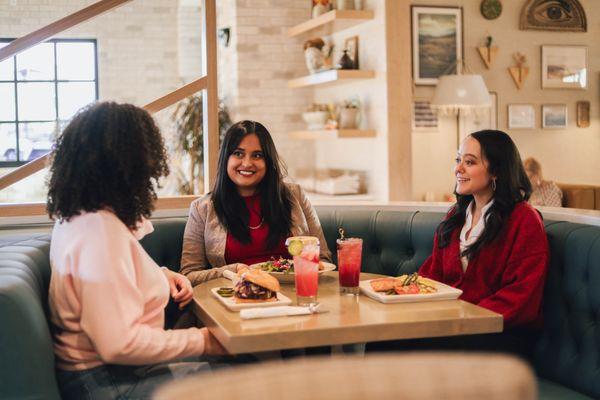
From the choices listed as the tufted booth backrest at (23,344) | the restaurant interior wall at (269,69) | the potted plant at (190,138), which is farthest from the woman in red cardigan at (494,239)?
the restaurant interior wall at (269,69)

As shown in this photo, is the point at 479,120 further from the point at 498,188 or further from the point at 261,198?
the point at 498,188

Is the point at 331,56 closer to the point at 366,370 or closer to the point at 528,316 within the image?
the point at 528,316

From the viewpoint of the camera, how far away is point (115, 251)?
1.79m

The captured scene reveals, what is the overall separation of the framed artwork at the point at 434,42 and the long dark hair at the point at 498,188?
4557 millimetres

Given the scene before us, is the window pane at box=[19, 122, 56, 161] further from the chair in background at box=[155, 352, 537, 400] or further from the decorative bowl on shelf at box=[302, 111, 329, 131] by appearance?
the decorative bowl on shelf at box=[302, 111, 329, 131]

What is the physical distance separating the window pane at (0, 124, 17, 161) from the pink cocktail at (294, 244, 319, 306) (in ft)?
5.69

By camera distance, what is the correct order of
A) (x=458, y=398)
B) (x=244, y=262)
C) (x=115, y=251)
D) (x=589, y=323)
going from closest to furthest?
(x=458, y=398) → (x=115, y=251) → (x=589, y=323) → (x=244, y=262)

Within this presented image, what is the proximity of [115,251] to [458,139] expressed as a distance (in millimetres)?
5938

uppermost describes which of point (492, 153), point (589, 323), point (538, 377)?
point (492, 153)

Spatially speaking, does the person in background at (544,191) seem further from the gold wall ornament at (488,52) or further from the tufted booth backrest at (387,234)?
the tufted booth backrest at (387,234)

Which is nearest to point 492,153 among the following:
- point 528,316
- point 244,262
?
point 528,316

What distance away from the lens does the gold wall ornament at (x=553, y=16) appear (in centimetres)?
753

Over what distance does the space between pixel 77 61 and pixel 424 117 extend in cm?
322

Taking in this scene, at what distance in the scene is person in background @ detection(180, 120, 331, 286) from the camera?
2.92 metres
